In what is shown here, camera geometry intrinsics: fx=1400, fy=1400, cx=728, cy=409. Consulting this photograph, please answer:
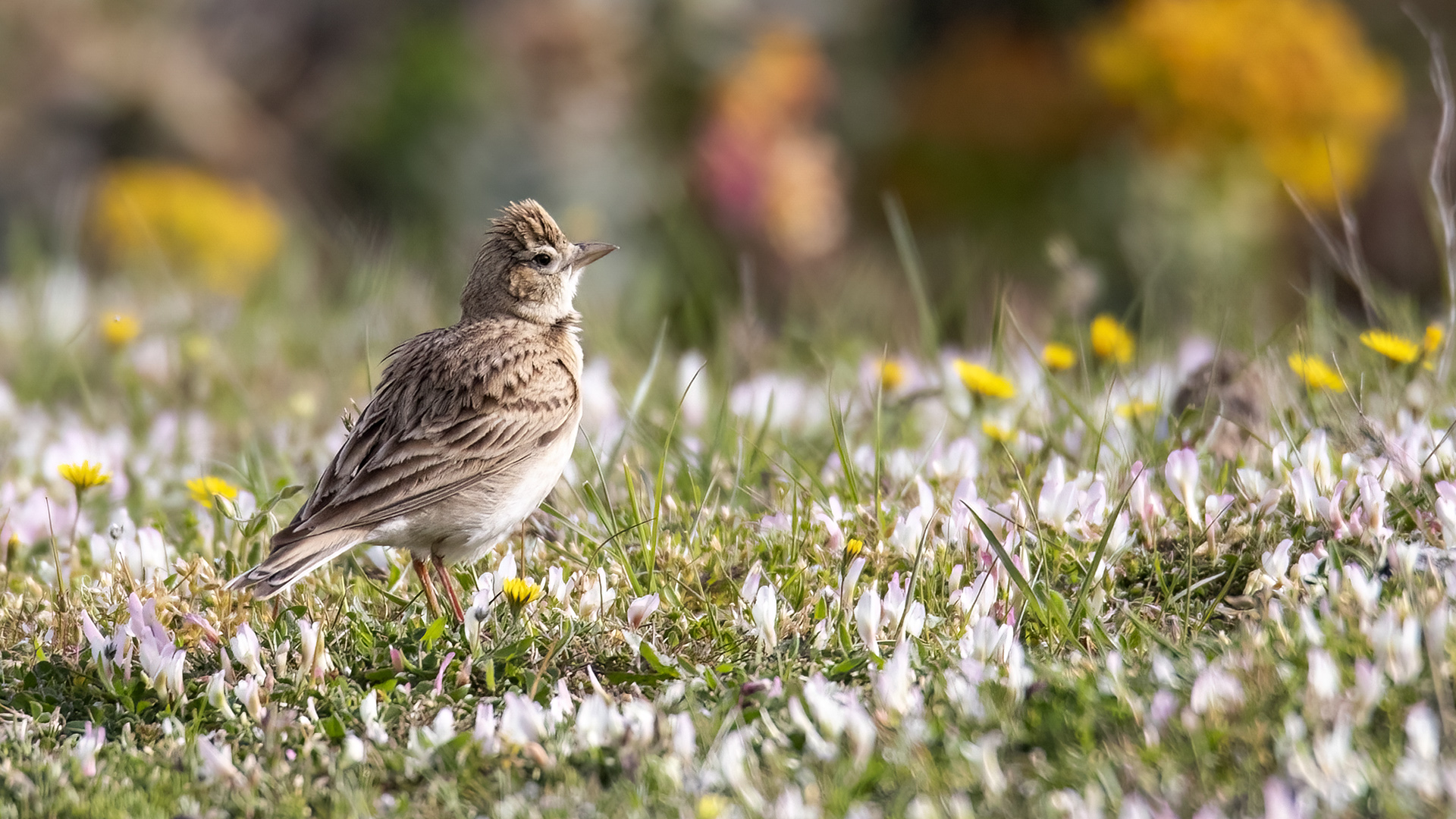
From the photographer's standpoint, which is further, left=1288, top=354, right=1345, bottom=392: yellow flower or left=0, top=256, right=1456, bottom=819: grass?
left=1288, top=354, right=1345, bottom=392: yellow flower

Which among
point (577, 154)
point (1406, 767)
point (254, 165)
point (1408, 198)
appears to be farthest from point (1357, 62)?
point (254, 165)

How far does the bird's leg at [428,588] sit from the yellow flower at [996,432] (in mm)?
1888

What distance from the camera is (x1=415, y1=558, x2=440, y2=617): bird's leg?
13.0 feet

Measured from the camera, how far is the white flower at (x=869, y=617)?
3494 millimetres

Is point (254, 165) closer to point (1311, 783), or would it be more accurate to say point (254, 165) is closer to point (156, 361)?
point (156, 361)

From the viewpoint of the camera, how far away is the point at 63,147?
14922 mm

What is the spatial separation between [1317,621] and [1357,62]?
820cm

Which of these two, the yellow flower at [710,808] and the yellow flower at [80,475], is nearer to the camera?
the yellow flower at [710,808]

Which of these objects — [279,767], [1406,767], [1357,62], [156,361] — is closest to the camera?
[1406,767]

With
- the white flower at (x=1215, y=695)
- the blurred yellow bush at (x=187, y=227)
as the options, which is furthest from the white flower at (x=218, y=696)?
the blurred yellow bush at (x=187, y=227)

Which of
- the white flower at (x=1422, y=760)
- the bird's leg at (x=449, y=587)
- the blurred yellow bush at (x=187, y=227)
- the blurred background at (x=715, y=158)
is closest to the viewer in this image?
the white flower at (x=1422, y=760)

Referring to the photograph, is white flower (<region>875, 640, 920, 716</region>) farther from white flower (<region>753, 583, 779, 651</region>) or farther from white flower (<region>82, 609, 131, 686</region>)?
white flower (<region>82, 609, 131, 686</region>)

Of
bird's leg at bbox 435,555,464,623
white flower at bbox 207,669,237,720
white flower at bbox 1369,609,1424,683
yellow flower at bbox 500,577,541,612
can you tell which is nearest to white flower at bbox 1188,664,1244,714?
white flower at bbox 1369,609,1424,683

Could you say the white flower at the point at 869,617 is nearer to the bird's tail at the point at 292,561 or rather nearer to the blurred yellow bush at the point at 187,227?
the bird's tail at the point at 292,561
